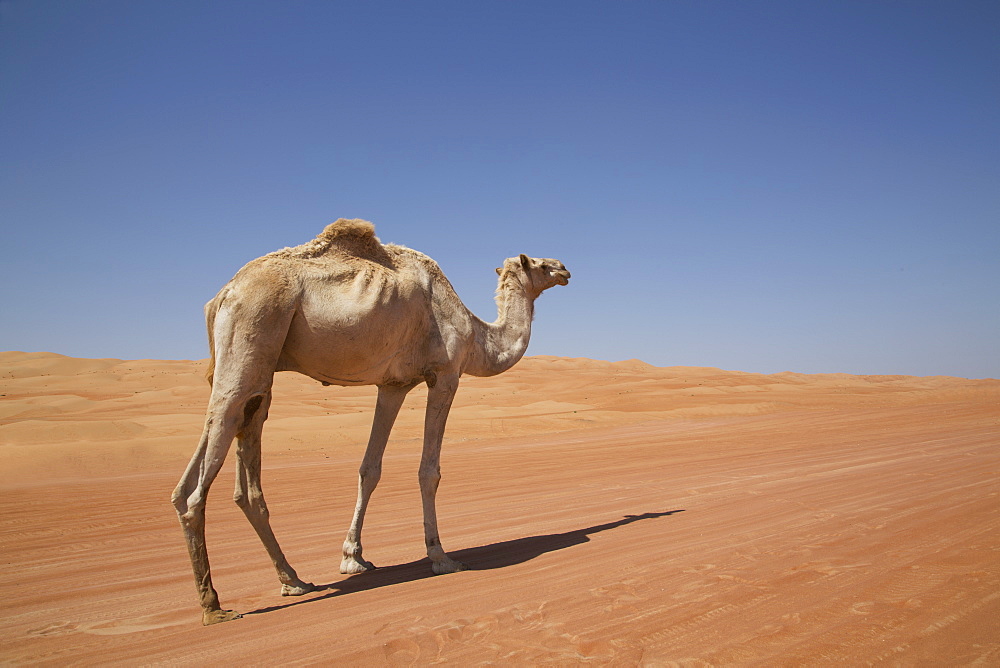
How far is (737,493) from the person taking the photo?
30.7ft

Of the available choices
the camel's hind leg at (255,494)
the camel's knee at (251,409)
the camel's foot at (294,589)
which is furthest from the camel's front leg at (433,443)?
the camel's knee at (251,409)

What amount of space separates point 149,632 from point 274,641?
1.05 meters

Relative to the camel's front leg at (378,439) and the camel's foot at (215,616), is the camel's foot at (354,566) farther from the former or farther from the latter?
the camel's foot at (215,616)

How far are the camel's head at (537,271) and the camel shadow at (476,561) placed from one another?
2976 millimetres

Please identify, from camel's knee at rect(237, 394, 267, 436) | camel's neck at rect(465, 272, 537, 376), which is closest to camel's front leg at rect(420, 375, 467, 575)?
camel's neck at rect(465, 272, 537, 376)

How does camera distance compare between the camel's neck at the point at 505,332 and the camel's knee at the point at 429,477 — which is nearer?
the camel's knee at the point at 429,477

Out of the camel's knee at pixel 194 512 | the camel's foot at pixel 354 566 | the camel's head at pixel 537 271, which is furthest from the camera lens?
the camel's head at pixel 537 271

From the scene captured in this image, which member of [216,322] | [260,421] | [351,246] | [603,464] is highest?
[351,246]

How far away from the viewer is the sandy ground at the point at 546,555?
397cm

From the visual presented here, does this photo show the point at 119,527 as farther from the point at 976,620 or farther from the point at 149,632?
the point at 976,620

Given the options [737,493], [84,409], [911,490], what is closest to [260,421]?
[737,493]

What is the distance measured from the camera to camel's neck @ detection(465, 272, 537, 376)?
7.20 meters

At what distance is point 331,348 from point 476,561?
8.69 ft

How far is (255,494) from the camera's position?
550 cm
